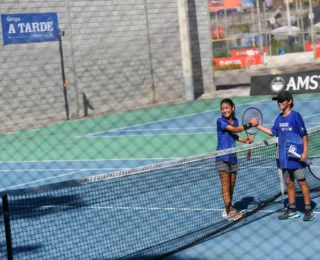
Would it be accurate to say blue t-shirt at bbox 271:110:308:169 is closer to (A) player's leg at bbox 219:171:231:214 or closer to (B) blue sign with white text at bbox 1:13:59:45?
(A) player's leg at bbox 219:171:231:214

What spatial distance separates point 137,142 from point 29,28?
7.93 m

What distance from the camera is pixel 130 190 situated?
11953mm

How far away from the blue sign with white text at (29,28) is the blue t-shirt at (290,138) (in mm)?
15964

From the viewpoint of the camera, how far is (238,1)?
7100 centimetres

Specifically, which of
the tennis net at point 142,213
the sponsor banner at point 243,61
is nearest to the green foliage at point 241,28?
the sponsor banner at point 243,61

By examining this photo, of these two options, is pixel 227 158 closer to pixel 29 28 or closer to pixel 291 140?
pixel 291 140

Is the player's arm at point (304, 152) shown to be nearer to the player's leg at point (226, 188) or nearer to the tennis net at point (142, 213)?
the tennis net at point (142, 213)

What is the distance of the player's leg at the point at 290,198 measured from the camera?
9.41 meters

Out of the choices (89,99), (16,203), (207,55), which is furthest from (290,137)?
(207,55)

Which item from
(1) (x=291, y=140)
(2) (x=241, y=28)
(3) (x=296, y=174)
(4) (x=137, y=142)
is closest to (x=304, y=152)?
(1) (x=291, y=140)

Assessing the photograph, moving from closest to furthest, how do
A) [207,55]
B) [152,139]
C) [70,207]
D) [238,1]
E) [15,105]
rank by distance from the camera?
[70,207]
[152,139]
[15,105]
[207,55]
[238,1]

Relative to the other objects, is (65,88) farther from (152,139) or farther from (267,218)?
(267,218)

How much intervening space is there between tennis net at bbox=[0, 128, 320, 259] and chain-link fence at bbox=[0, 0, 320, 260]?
1.0 inches

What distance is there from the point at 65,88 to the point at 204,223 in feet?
53.1
